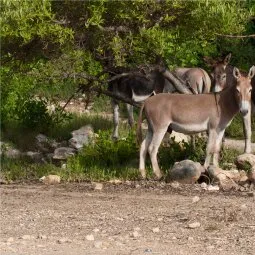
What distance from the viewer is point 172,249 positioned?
9.83m

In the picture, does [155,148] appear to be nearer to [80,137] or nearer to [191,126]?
Result: [191,126]

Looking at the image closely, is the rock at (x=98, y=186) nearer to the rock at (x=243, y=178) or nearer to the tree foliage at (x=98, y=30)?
the tree foliage at (x=98, y=30)

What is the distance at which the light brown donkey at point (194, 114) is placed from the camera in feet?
49.6

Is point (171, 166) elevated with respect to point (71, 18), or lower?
lower

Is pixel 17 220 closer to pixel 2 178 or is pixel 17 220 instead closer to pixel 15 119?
pixel 2 178

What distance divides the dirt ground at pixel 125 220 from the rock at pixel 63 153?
3.17 m

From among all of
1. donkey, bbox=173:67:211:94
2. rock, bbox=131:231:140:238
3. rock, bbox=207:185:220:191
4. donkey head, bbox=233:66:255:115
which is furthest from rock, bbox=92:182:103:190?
donkey, bbox=173:67:211:94

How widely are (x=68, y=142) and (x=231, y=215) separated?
8795 mm

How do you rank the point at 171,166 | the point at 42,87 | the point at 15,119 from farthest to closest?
1. the point at 42,87
2. the point at 15,119
3. the point at 171,166

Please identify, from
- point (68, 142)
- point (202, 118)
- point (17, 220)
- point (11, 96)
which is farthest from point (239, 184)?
point (11, 96)

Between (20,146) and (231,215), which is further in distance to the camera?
(20,146)

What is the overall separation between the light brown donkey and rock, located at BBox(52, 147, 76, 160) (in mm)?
2872

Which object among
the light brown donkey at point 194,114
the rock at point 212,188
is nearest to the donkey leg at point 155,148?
the light brown donkey at point 194,114

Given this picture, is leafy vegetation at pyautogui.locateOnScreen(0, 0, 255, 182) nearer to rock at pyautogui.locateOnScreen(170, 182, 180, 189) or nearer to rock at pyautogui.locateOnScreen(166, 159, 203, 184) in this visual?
rock at pyautogui.locateOnScreen(166, 159, 203, 184)
